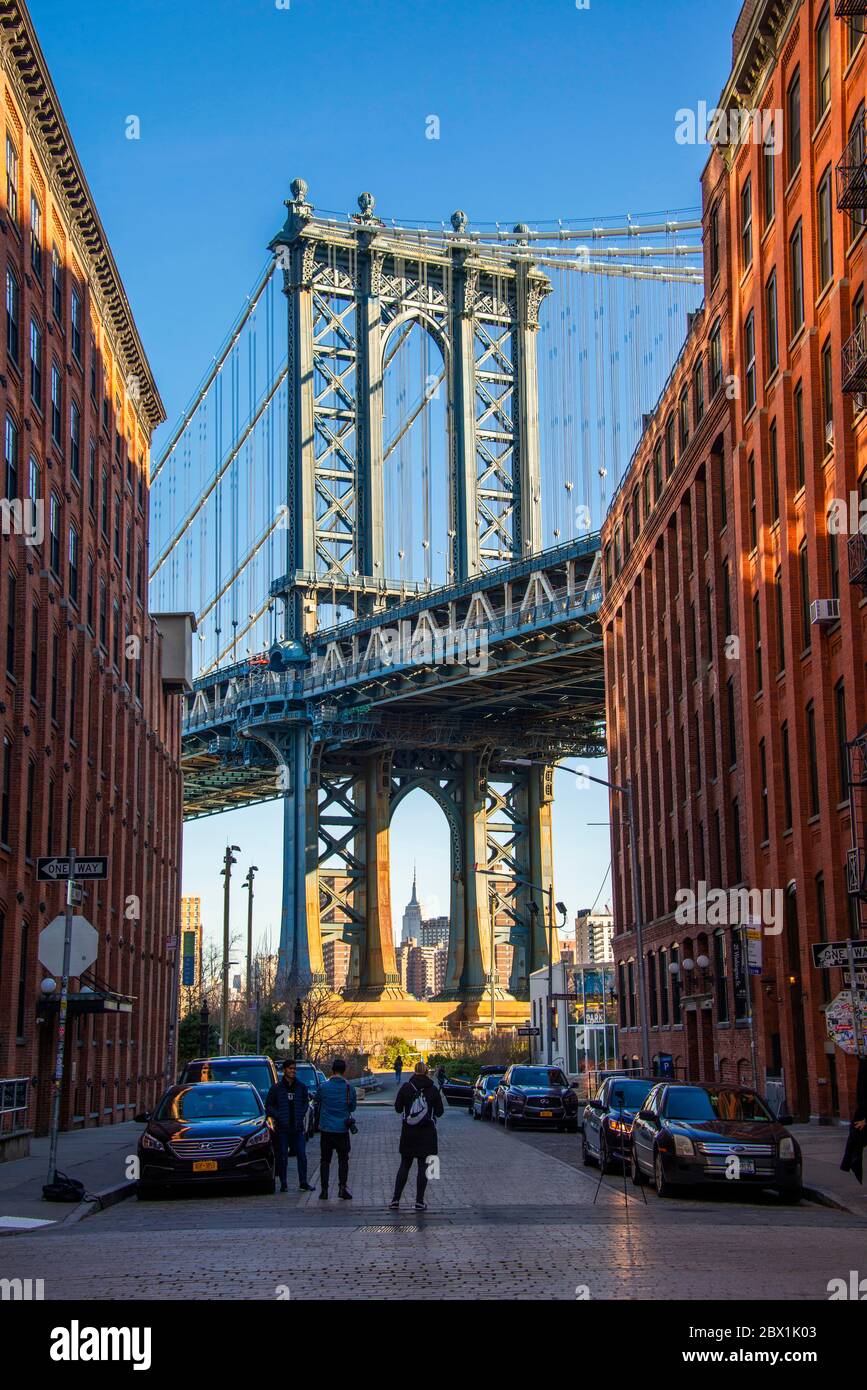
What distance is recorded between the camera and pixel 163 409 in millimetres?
63750

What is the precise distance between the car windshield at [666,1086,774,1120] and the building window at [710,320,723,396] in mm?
27347

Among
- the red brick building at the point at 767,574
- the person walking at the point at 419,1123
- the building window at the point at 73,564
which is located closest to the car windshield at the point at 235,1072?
the person walking at the point at 419,1123

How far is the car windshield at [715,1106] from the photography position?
70.4ft

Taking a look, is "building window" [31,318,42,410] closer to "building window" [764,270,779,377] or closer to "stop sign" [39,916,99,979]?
"building window" [764,270,779,377]

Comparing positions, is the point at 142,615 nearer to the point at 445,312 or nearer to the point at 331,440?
the point at 331,440

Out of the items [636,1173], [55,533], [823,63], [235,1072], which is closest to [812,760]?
[823,63]

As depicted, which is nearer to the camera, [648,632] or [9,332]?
[9,332]

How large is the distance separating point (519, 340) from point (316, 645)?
24.6 m

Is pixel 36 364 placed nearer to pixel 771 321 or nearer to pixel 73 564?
pixel 73 564

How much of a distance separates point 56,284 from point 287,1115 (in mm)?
26028

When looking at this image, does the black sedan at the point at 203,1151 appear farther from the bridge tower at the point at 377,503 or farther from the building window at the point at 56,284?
the bridge tower at the point at 377,503

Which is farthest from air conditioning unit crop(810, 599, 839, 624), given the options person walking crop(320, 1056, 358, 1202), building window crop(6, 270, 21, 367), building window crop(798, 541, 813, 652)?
building window crop(6, 270, 21, 367)

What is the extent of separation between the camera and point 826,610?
111 ft
